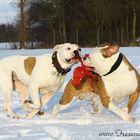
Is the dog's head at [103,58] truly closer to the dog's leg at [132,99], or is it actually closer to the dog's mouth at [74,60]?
the dog's mouth at [74,60]

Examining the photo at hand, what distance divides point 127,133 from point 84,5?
27.9 metres

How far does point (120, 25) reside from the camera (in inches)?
1289

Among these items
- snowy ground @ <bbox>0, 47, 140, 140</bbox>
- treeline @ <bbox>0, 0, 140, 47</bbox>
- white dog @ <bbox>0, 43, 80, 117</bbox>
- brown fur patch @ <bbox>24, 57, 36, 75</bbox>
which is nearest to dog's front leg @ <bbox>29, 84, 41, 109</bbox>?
white dog @ <bbox>0, 43, 80, 117</bbox>

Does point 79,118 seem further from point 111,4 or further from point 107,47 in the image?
point 111,4

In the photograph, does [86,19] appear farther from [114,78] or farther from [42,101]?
[114,78]

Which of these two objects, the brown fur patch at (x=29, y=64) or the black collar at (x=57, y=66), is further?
the brown fur patch at (x=29, y=64)

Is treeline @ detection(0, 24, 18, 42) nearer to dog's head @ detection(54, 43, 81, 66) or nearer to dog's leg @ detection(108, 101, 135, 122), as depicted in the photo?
dog's head @ detection(54, 43, 81, 66)

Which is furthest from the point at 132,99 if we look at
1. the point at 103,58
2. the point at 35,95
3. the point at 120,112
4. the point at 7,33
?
the point at 7,33

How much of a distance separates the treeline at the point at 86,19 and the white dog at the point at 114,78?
2432cm

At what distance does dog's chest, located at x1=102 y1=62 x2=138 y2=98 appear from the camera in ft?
18.7

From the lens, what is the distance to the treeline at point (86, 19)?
1214 inches

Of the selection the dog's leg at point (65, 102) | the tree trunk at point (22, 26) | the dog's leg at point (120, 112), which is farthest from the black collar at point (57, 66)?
the tree trunk at point (22, 26)

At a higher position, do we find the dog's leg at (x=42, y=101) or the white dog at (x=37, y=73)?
the white dog at (x=37, y=73)

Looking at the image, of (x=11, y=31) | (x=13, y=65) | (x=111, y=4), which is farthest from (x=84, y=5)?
(x=13, y=65)
